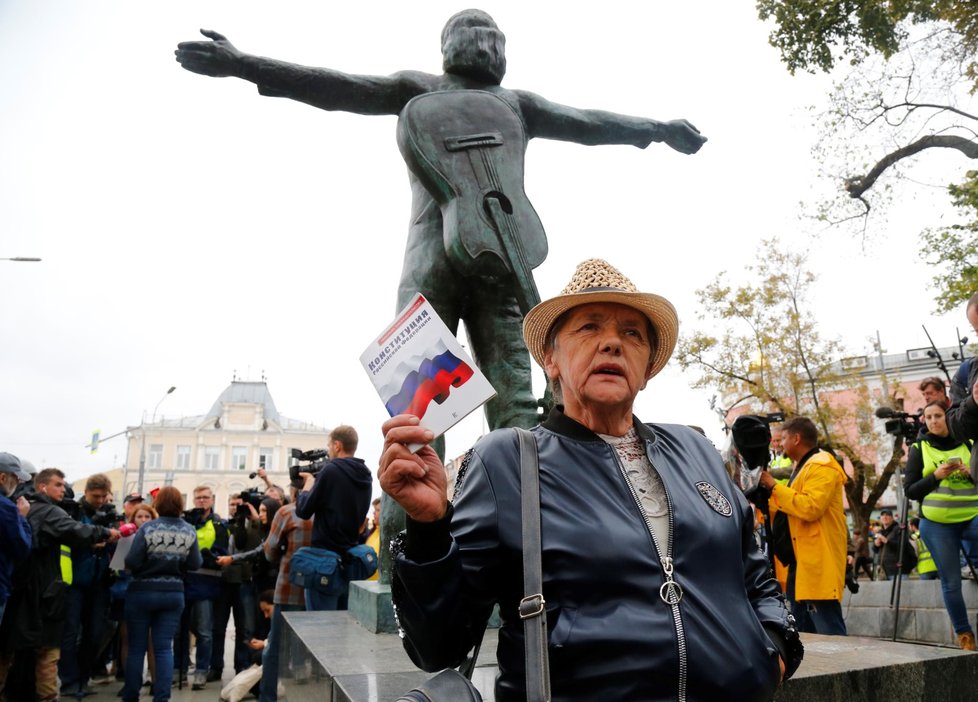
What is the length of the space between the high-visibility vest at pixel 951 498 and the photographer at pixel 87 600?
6.80 m

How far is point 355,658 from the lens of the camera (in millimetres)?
3055

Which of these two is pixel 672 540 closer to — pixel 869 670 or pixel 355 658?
pixel 355 658

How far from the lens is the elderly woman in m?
1.61

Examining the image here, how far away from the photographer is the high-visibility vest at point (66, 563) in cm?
697

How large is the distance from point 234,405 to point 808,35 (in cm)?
7426

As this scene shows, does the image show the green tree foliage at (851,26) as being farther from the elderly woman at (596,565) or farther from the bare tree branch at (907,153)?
the elderly woman at (596,565)

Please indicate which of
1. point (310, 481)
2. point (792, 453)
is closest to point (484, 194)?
point (792, 453)

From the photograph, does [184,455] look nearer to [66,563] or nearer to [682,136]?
[66,563]

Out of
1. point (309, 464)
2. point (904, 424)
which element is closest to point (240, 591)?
point (309, 464)

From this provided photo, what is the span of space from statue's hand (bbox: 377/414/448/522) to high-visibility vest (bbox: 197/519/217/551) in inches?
293

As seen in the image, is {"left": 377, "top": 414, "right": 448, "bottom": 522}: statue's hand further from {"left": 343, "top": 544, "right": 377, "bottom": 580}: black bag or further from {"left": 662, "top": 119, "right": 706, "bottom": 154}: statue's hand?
{"left": 343, "top": 544, "right": 377, "bottom": 580}: black bag

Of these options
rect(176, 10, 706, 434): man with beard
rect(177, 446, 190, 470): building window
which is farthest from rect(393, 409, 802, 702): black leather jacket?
rect(177, 446, 190, 470): building window

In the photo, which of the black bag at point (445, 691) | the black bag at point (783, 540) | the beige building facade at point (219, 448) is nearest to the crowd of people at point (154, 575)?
the black bag at point (445, 691)

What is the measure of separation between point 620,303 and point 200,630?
7411mm
